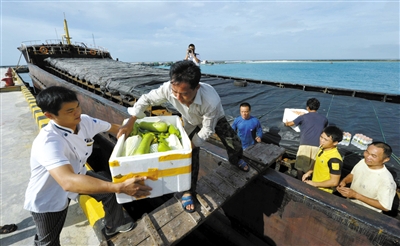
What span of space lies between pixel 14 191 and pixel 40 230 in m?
2.64

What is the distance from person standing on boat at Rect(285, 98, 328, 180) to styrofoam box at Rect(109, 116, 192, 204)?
115 inches

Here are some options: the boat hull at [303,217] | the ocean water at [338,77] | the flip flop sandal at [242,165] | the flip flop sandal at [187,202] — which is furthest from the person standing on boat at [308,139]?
the ocean water at [338,77]

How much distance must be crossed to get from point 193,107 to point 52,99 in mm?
1335

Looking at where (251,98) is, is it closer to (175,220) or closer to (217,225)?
(217,225)

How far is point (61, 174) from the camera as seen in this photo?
1.48m

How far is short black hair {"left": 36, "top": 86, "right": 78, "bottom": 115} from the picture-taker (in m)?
1.67

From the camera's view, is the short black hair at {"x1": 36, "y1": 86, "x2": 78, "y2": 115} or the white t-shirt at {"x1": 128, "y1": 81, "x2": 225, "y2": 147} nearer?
the short black hair at {"x1": 36, "y1": 86, "x2": 78, "y2": 115}

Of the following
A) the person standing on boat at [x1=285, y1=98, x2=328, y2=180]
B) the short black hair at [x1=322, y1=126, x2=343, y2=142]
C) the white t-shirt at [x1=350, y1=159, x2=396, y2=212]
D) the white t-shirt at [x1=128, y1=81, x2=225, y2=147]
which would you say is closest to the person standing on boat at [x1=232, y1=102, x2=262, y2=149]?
the person standing on boat at [x1=285, y1=98, x2=328, y2=180]

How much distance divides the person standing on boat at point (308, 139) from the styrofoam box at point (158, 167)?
115 inches

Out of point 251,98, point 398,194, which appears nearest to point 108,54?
point 251,98

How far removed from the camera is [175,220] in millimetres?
1911

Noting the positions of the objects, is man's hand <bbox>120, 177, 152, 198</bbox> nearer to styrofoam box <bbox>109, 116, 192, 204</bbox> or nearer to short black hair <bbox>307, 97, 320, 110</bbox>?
styrofoam box <bbox>109, 116, 192, 204</bbox>

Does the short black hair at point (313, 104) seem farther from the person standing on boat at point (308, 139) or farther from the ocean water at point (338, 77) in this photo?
the ocean water at point (338, 77)

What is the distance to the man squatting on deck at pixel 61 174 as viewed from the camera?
1484mm
